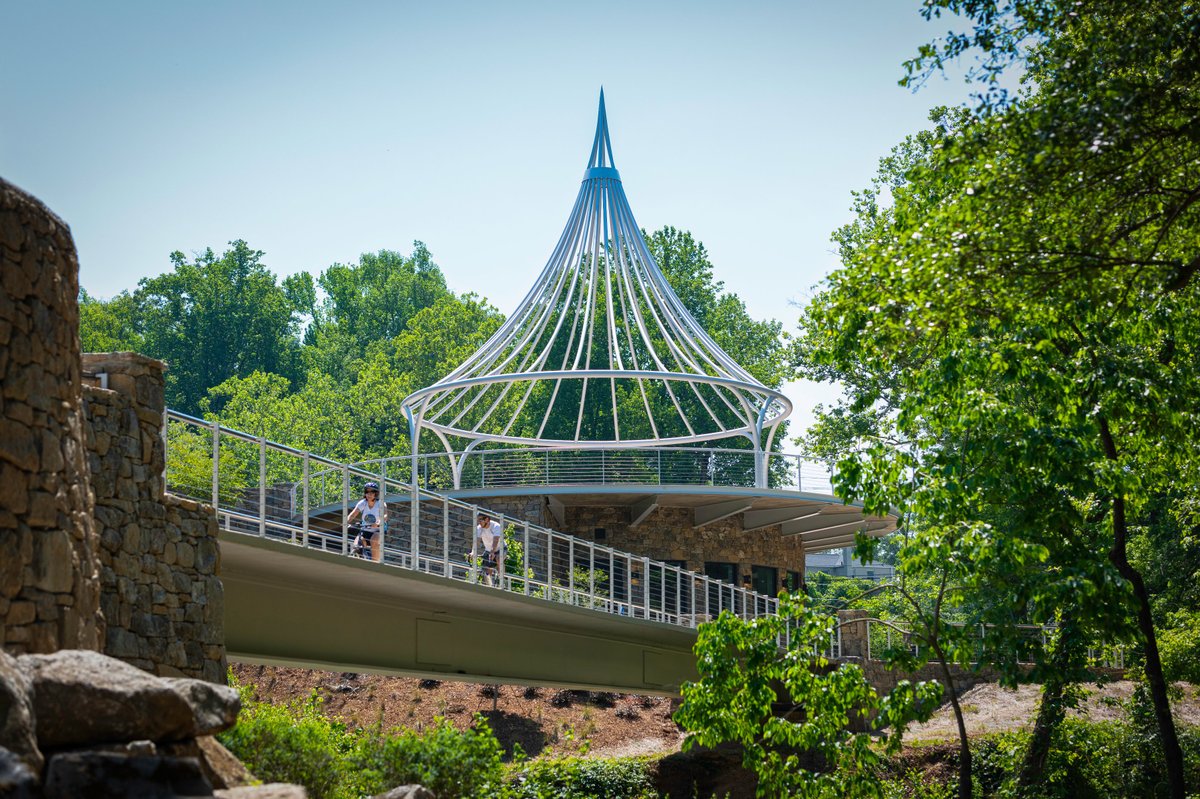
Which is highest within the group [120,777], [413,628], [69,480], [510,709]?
[69,480]

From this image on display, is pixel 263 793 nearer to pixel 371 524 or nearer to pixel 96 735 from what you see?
pixel 96 735

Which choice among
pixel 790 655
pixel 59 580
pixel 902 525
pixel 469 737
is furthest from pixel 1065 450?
pixel 59 580

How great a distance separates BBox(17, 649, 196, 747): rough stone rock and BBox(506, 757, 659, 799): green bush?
63.8 ft

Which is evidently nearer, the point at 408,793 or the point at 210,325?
the point at 408,793

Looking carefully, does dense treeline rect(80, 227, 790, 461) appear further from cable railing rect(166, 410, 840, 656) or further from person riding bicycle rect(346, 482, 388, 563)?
person riding bicycle rect(346, 482, 388, 563)

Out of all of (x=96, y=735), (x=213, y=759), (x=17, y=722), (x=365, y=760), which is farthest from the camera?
(x=365, y=760)

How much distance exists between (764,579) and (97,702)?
31.9 metres

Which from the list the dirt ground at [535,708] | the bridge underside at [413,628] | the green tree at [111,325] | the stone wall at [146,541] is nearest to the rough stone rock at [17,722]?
the stone wall at [146,541]

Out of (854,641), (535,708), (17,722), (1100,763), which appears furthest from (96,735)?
(535,708)

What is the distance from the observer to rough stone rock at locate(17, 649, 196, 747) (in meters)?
6.35

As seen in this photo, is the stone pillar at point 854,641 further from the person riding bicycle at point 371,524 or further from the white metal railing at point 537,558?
the person riding bicycle at point 371,524

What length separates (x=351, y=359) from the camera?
2653 inches

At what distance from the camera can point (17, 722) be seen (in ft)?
19.2

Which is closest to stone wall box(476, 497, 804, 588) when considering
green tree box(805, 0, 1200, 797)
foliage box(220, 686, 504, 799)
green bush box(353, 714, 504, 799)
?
foliage box(220, 686, 504, 799)
